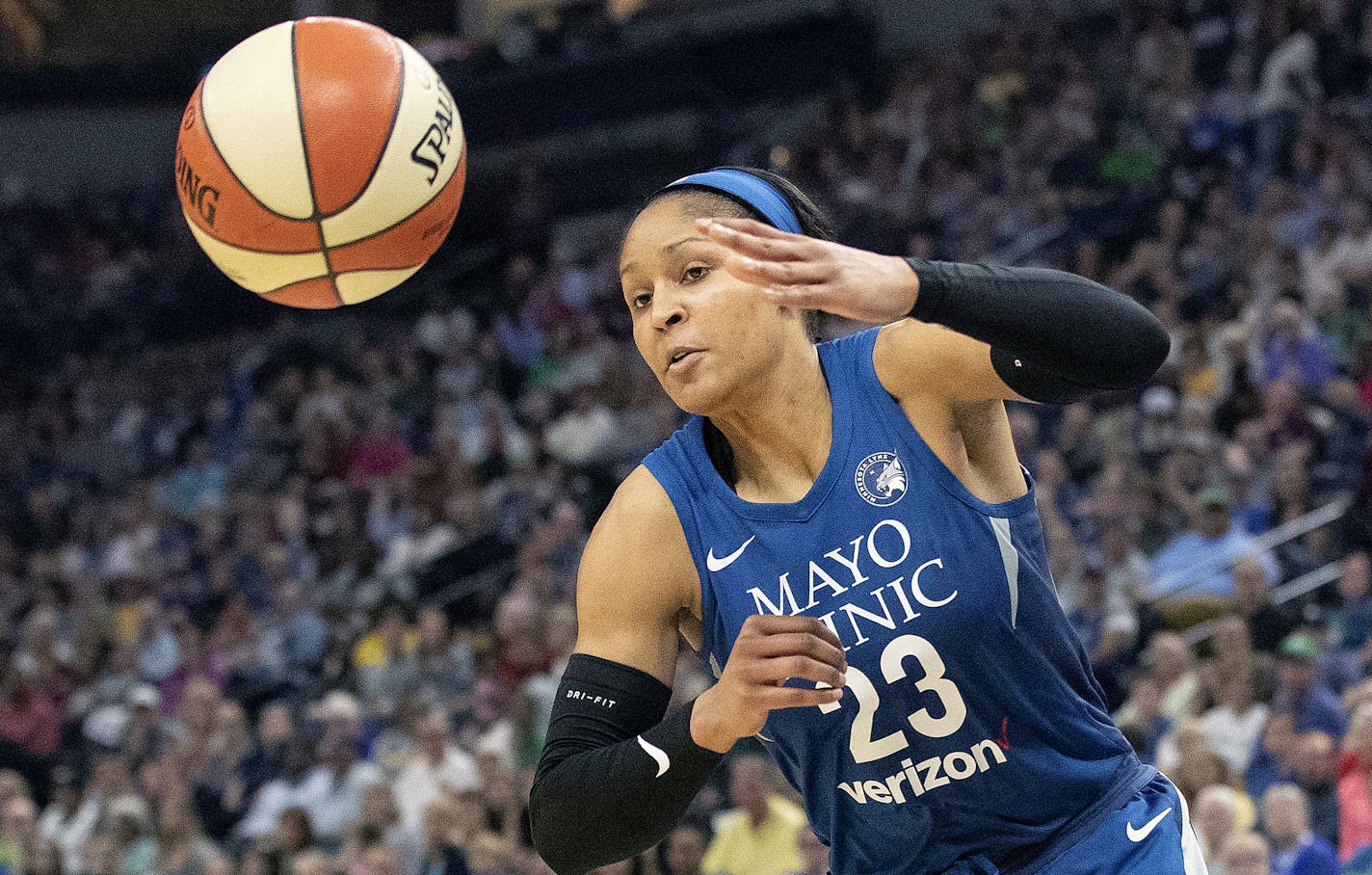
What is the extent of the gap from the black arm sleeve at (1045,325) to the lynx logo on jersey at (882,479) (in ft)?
0.80

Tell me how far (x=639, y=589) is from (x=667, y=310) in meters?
0.47

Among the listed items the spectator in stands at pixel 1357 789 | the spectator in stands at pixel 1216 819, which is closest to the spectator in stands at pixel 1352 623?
the spectator in stands at pixel 1357 789

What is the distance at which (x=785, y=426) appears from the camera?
2691 mm

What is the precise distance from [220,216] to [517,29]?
13.6m

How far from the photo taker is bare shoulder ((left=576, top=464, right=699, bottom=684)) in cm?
266

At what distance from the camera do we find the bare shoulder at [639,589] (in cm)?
266

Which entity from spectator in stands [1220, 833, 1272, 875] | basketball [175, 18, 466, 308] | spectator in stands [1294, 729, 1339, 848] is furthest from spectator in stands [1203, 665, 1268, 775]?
basketball [175, 18, 466, 308]

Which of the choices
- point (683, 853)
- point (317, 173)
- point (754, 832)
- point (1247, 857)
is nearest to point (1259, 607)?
point (1247, 857)

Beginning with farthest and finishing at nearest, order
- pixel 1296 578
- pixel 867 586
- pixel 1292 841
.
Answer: pixel 1296 578 → pixel 1292 841 → pixel 867 586

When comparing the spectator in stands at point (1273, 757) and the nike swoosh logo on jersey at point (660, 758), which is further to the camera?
the spectator in stands at point (1273, 757)

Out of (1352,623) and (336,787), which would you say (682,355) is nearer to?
(1352,623)

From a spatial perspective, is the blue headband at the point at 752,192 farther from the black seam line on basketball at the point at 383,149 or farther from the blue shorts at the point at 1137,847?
the black seam line on basketball at the point at 383,149

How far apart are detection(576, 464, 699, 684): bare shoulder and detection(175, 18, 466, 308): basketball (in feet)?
5.35

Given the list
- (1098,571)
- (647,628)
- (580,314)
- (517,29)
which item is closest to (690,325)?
(647,628)
